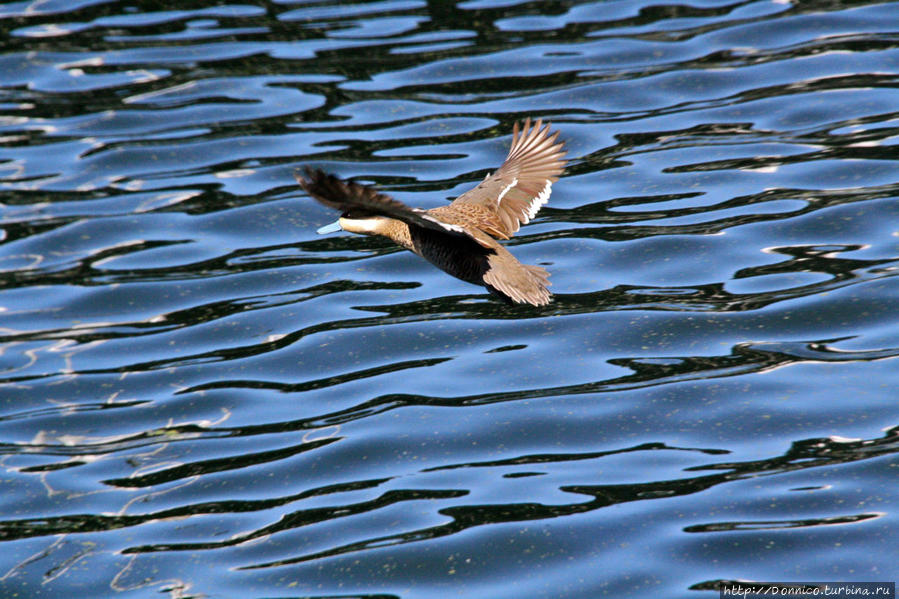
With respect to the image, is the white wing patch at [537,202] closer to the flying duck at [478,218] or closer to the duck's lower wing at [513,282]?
the flying duck at [478,218]

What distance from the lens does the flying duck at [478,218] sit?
520 cm

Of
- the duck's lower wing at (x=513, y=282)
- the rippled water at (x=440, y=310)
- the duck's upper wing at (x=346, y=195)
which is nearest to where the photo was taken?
the duck's upper wing at (x=346, y=195)

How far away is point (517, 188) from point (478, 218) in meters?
0.65

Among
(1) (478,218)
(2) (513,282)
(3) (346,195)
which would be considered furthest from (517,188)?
(3) (346,195)

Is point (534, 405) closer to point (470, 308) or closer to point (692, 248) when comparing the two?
point (470, 308)

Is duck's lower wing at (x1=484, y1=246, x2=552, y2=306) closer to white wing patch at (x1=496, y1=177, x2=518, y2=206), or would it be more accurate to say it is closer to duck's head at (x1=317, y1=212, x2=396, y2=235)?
duck's head at (x1=317, y1=212, x2=396, y2=235)

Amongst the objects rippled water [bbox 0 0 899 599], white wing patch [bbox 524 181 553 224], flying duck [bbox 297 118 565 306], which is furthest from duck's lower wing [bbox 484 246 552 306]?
rippled water [bbox 0 0 899 599]

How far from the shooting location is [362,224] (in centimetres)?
654

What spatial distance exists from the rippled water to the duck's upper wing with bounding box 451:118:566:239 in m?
1.75

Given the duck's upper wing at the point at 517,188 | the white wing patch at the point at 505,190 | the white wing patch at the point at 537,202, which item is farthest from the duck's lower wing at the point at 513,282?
the white wing patch at the point at 505,190

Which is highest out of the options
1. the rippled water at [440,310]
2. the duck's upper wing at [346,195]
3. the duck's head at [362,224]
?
the duck's upper wing at [346,195]

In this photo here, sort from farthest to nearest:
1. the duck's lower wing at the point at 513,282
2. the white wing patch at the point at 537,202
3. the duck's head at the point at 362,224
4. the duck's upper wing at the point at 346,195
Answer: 1. the white wing patch at the point at 537,202
2. the duck's head at the point at 362,224
3. the duck's lower wing at the point at 513,282
4. the duck's upper wing at the point at 346,195

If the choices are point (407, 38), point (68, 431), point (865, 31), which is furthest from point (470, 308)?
point (865, 31)

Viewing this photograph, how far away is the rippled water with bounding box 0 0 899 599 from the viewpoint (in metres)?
7.33
